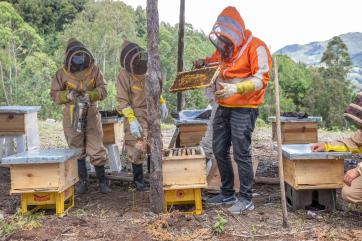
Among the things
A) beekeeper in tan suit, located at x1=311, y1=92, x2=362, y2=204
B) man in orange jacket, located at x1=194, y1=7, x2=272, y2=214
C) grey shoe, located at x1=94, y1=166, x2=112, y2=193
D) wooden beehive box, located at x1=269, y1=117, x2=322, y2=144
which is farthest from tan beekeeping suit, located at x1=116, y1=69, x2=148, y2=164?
wooden beehive box, located at x1=269, y1=117, x2=322, y2=144

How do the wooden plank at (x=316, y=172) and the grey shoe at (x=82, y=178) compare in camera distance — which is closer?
the wooden plank at (x=316, y=172)

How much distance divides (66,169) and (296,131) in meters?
3.54

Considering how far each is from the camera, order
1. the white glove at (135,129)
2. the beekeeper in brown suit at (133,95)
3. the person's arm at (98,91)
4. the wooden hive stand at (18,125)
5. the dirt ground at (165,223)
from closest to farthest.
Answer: the dirt ground at (165,223) → the white glove at (135,129) → the beekeeper in brown suit at (133,95) → the person's arm at (98,91) → the wooden hive stand at (18,125)

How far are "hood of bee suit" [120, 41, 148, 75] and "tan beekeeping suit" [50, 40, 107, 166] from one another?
45 centimetres

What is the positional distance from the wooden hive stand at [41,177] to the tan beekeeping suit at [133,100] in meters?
0.92

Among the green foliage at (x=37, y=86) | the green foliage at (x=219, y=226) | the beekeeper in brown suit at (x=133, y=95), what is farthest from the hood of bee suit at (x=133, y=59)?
the green foliage at (x=37, y=86)

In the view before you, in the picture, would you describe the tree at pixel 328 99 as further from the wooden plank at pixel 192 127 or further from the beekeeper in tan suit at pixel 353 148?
the beekeeper in tan suit at pixel 353 148

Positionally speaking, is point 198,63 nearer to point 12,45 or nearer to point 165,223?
point 165,223

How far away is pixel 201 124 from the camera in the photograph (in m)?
6.37

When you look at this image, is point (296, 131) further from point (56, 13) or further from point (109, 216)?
point (56, 13)

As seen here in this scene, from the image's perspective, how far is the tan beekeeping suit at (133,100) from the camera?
508cm

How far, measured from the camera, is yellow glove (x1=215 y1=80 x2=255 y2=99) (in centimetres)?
397

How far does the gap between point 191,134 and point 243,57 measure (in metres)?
2.45

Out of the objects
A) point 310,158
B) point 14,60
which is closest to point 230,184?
point 310,158
